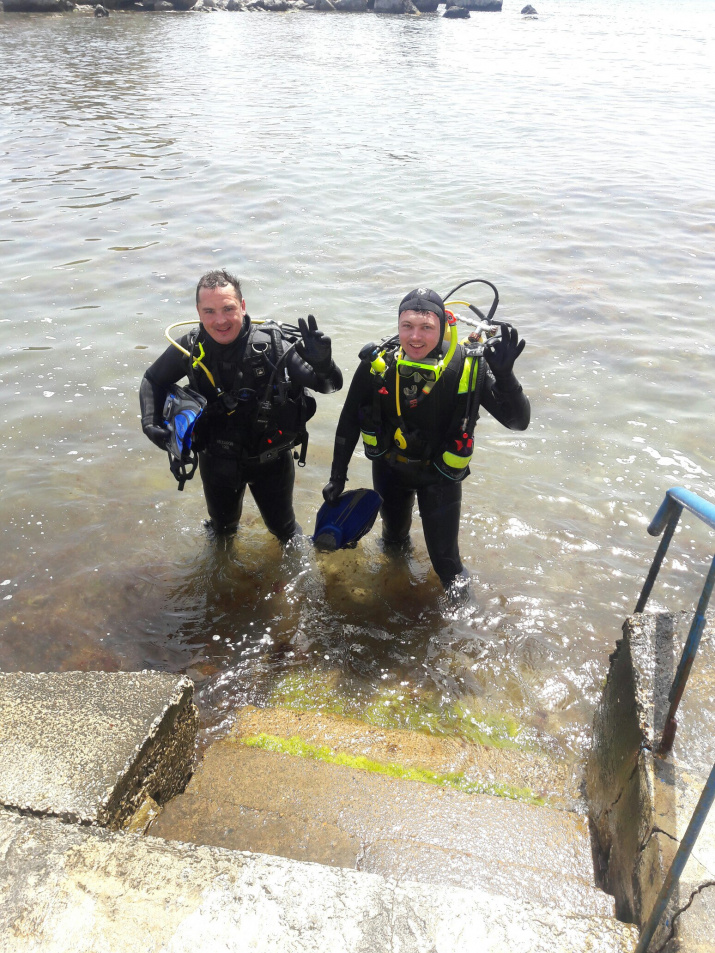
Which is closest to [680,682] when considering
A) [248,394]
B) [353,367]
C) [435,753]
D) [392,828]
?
[392,828]

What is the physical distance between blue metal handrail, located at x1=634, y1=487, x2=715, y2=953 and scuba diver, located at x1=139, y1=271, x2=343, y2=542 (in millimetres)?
1846

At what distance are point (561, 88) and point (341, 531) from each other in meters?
23.7

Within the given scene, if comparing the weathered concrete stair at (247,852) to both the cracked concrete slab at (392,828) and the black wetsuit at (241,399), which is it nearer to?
the cracked concrete slab at (392,828)

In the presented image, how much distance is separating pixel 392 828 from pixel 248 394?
2.35 m

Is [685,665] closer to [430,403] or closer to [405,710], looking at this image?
[405,710]

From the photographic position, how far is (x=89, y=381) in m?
7.05

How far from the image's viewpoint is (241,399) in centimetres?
391

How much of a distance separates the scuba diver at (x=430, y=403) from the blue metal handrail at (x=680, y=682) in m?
1.00

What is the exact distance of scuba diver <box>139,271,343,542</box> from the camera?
3719mm

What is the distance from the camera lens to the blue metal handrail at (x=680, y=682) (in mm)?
1797

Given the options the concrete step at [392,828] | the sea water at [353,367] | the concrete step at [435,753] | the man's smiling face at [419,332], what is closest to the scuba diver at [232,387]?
the man's smiling face at [419,332]

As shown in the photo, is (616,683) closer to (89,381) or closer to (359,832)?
(359,832)

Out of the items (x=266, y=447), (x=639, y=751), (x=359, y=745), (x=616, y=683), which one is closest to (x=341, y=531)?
(x=266, y=447)

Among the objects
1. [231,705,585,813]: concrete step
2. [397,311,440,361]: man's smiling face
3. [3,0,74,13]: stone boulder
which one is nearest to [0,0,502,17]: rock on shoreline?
[3,0,74,13]: stone boulder
